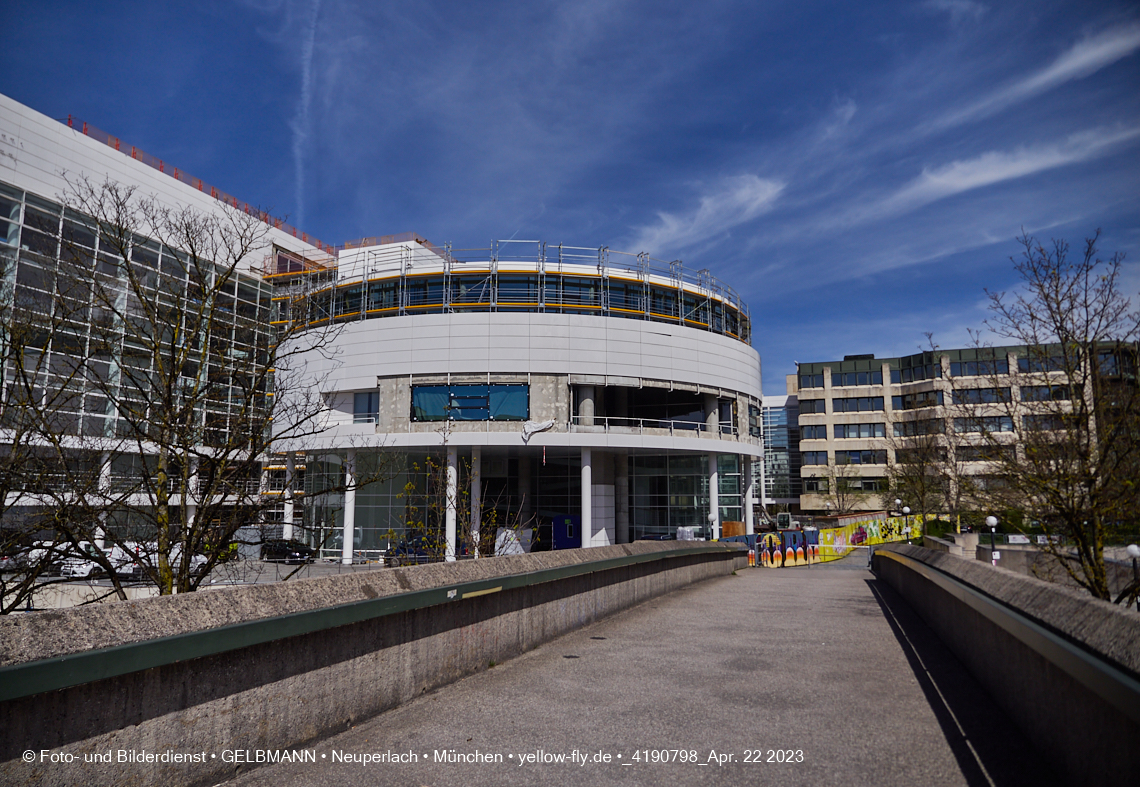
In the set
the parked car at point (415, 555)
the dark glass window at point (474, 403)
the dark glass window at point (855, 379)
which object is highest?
the dark glass window at point (855, 379)

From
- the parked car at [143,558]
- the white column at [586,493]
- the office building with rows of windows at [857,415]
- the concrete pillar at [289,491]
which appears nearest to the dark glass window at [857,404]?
the office building with rows of windows at [857,415]

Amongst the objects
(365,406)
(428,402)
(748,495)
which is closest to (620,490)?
(748,495)

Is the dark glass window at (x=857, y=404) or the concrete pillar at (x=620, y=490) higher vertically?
the dark glass window at (x=857, y=404)

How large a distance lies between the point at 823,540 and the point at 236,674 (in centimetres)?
4425

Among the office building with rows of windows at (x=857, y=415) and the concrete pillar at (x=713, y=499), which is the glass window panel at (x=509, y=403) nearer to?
the concrete pillar at (x=713, y=499)

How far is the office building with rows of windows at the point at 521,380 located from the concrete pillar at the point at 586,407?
9 centimetres

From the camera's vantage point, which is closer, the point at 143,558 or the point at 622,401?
the point at 143,558

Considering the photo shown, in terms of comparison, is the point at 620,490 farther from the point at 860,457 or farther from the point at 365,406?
the point at 860,457

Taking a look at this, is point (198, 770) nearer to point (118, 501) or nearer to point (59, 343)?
point (118, 501)

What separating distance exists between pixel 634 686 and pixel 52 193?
163ft

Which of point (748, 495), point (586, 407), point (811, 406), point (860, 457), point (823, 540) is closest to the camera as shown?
point (586, 407)

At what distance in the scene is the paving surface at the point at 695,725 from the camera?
4.46 metres

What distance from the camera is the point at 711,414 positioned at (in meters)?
43.5

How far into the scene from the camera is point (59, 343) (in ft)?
31.3
